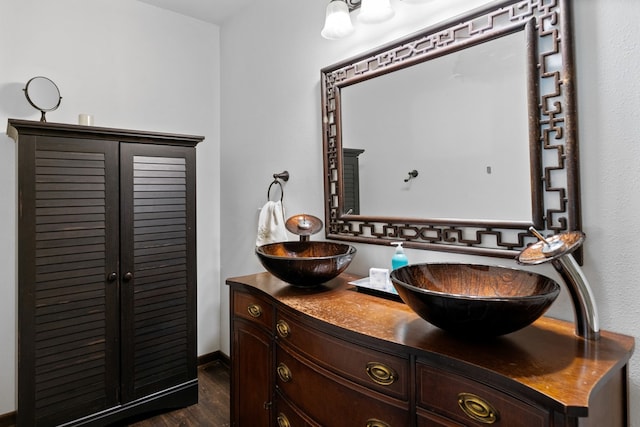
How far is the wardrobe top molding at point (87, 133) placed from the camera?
1771 millimetres

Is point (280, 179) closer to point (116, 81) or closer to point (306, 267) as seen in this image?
point (306, 267)

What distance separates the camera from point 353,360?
1.06 meters

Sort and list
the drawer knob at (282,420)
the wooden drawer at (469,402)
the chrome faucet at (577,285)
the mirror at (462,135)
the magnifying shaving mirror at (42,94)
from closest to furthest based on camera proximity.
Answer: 1. the wooden drawer at (469,402)
2. the chrome faucet at (577,285)
3. the mirror at (462,135)
4. the drawer knob at (282,420)
5. the magnifying shaving mirror at (42,94)

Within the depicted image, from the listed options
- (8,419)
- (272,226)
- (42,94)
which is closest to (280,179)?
(272,226)

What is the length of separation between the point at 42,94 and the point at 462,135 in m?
2.36

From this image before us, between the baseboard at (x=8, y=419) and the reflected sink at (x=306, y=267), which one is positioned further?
the baseboard at (x=8, y=419)

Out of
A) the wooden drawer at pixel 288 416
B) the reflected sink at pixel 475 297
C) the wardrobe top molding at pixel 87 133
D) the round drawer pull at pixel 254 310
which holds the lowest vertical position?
the wooden drawer at pixel 288 416

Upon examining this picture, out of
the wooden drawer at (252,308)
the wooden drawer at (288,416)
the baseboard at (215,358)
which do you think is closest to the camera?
the wooden drawer at (288,416)

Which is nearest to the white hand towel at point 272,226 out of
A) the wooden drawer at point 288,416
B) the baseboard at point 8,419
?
the wooden drawer at point 288,416

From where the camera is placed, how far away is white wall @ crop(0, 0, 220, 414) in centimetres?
212

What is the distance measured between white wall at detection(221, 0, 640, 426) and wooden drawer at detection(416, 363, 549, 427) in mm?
536

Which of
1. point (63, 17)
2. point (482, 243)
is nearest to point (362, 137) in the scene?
point (482, 243)

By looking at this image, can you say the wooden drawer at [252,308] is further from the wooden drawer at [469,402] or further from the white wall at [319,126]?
the wooden drawer at [469,402]

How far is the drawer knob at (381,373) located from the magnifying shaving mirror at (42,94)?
7.39 ft
